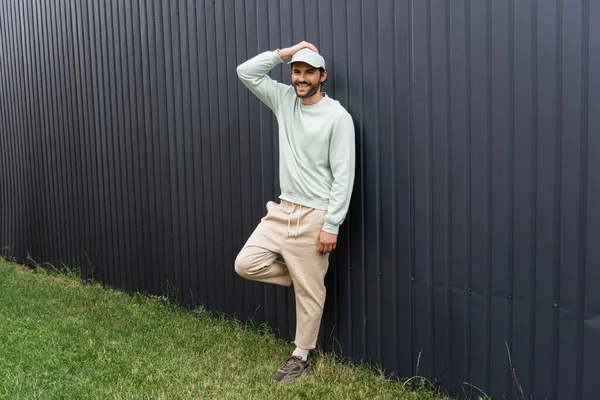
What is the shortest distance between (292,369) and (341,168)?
49.9 inches

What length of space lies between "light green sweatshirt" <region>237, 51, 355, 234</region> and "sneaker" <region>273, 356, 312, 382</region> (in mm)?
860

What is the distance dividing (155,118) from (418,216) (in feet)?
10.5

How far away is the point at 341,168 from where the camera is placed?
444 centimetres

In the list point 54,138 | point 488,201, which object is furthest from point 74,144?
point 488,201

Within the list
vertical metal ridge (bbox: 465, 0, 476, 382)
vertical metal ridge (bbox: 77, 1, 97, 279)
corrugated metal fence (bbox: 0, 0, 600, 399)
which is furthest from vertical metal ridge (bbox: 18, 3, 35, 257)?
vertical metal ridge (bbox: 465, 0, 476, 382)

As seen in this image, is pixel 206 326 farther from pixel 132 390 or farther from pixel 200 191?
pixel 132 390

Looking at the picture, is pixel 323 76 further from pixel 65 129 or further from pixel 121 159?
pixel 65 129

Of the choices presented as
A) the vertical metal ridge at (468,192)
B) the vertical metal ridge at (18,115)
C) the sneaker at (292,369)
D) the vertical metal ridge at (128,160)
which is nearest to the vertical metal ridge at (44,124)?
the vertical metal ridge at (18,115)

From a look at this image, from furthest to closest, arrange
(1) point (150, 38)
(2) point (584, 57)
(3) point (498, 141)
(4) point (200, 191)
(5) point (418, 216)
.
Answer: (1) point (150, 38), (4) point (200, 191), (5) point (418, 216), (3) point (498, 141), (2) point (584, 57)

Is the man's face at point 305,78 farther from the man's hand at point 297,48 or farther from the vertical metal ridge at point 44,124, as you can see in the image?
the vertical metal ridge at point 44,124

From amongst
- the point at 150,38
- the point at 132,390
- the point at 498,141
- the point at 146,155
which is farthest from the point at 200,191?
the point at 498,141

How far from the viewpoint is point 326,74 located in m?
4.72

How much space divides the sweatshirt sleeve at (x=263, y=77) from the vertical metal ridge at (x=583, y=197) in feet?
6.41

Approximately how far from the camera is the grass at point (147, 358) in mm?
4316
